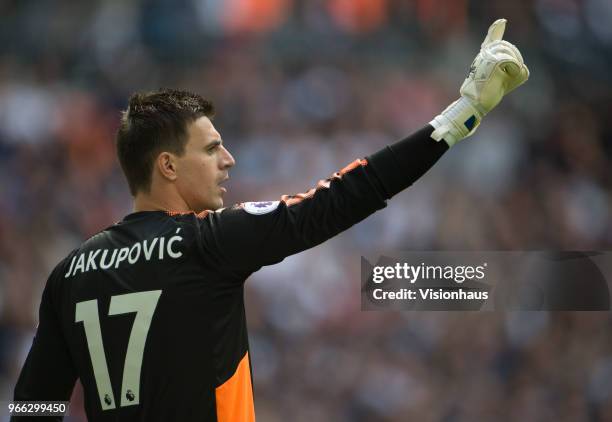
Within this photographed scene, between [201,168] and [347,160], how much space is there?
4353mm

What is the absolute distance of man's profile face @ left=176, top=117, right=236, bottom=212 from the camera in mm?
2316

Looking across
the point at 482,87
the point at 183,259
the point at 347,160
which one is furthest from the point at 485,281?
the point at 183,259

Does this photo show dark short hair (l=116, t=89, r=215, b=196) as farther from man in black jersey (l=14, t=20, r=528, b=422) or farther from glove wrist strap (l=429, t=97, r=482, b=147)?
glove wrist strap (l=429, t=97, r=482, b=147)

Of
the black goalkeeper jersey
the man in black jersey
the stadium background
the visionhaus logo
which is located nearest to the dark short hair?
the man in black jersey

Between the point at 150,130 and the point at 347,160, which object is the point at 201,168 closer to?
the point at 150,130

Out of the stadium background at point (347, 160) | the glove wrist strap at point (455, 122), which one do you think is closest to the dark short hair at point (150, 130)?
the glove wrist strap at point (455, 122)

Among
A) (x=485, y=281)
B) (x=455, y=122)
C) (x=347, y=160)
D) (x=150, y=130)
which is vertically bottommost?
(x=455, y=122)

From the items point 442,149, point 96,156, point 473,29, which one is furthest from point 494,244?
point 442,149

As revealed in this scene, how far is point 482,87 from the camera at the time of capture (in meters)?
2.12

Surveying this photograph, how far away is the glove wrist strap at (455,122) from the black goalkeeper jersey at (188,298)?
0.03m

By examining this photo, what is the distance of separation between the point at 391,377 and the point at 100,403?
4.12 meters

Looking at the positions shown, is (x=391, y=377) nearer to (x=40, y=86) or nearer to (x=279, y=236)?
(x=40, y=86)

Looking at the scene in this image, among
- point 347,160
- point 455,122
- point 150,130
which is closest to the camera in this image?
point 455,122

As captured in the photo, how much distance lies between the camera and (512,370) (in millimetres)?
6059
